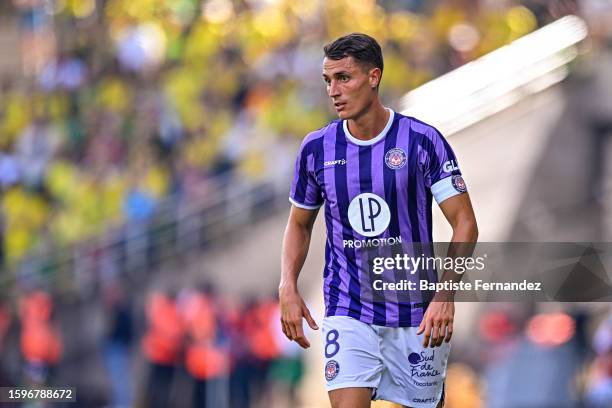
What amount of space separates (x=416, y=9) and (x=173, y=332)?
4463 mm

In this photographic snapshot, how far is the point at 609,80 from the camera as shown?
14484 millimetres

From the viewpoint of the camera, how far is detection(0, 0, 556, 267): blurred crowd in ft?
50.7

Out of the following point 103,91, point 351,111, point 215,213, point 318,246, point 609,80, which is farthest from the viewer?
point 103,91

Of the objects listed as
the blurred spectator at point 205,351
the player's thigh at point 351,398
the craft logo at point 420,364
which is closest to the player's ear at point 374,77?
the craft logo at point 420,364

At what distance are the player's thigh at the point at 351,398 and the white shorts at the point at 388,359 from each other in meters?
0.04

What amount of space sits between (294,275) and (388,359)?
0.56m

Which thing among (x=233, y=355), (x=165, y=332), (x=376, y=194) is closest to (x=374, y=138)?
(x=376, y=194)

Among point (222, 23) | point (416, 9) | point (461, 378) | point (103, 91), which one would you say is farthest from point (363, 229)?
point (103, 91)

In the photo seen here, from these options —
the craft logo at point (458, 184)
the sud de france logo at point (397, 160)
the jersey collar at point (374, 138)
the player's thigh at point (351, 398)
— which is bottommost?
the player's thigh at point (351, 398)

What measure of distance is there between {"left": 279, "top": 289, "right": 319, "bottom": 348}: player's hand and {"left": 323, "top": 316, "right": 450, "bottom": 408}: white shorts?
14 centimetres

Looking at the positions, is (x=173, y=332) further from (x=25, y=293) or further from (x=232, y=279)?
(x=25, y=293)

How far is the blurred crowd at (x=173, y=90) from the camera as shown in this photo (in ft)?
50.7

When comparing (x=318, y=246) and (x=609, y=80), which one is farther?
(x=318, y=246)

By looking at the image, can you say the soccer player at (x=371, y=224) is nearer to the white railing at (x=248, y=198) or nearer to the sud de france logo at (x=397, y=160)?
the sud de france logo at (x=397, y=160)
